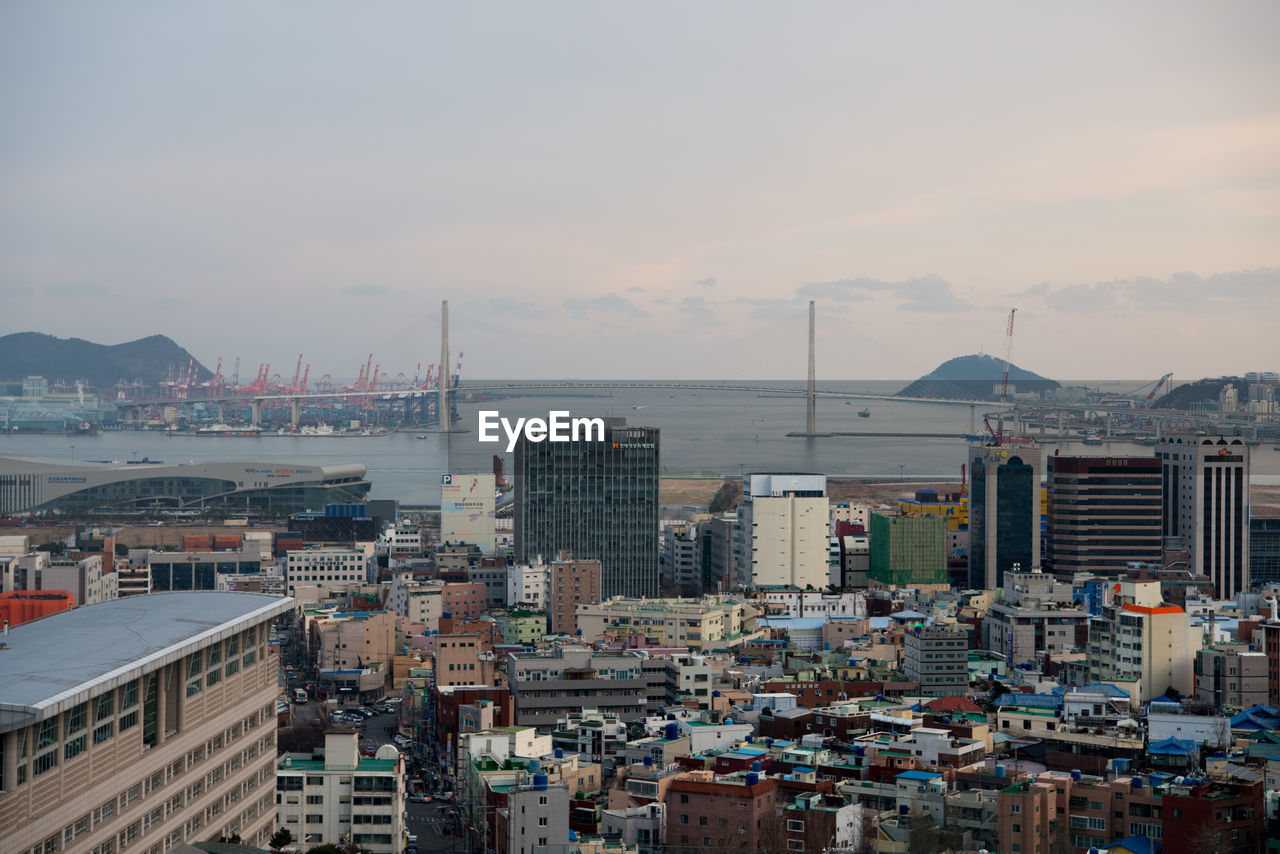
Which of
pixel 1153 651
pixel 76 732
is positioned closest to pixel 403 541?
pixel 1153 651

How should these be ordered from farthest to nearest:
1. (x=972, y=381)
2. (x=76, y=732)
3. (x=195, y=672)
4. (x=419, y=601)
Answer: (x=972, y=381)
(x=419, y=601)
(x=195, y=672)
(x=76, y=732)

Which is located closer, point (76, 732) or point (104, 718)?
point (76, 732)

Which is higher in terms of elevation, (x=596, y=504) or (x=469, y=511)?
(x=596, y=504)

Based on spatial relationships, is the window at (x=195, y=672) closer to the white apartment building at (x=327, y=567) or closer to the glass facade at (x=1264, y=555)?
the white apartment building at (x=327, y=567)

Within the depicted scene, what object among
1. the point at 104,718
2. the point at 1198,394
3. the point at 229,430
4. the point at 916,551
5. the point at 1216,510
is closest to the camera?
the point at 104,718

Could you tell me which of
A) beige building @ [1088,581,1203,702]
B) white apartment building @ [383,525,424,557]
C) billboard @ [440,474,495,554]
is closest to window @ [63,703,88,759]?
beige building @ [1088,581,1203,702]

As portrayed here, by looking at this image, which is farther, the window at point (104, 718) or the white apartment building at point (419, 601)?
the white apartment building at point (419, 601)

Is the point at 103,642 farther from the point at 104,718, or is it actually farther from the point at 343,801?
the point at 343,801

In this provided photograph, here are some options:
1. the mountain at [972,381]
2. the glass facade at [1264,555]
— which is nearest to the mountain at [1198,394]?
the mountain at [972,381]
